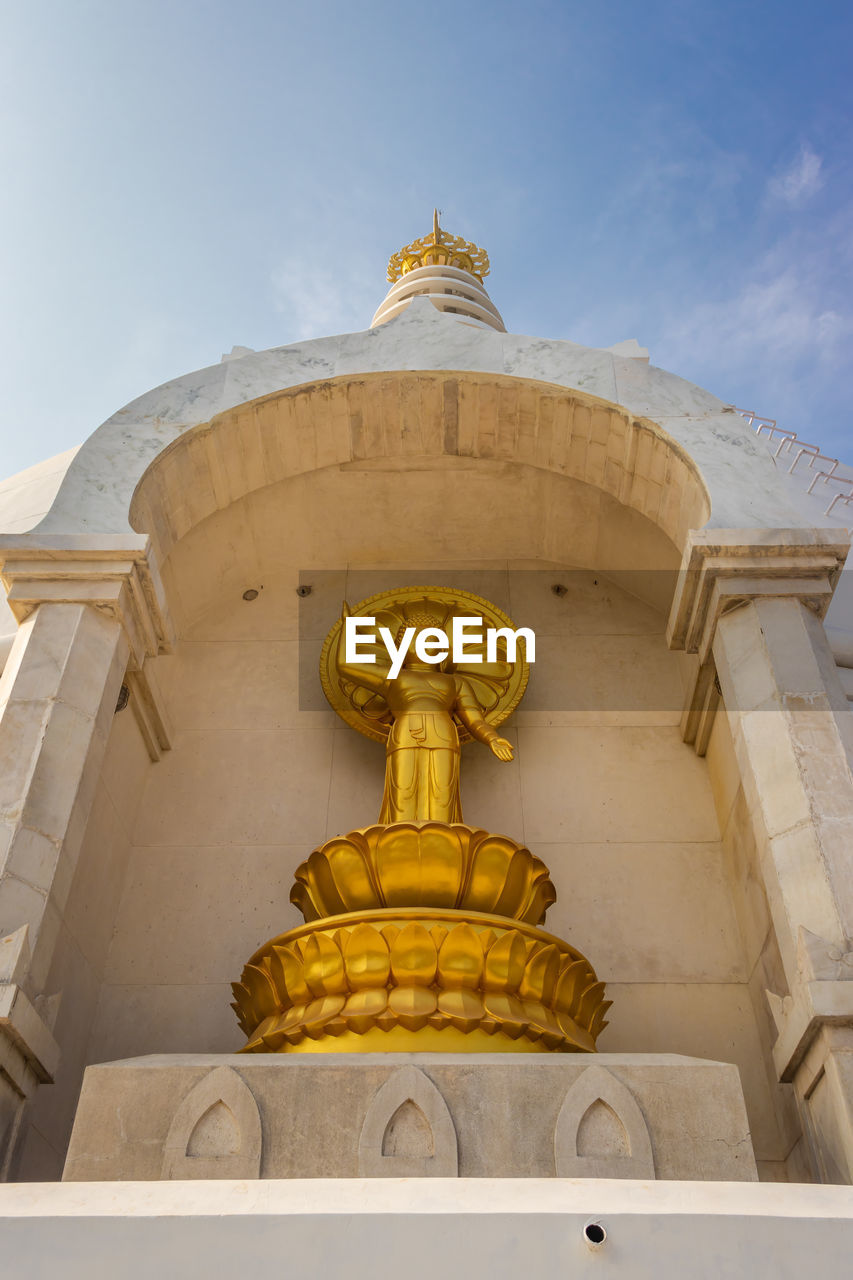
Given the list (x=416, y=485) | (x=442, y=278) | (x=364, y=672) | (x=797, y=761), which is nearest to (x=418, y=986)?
(x=797, y=761)

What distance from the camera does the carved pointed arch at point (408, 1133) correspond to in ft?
13.9

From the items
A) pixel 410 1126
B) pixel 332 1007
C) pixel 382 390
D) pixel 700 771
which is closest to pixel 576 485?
pixel 382 390

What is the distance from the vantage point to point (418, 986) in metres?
5.47

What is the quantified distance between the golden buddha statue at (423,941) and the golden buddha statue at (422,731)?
0.03 feet

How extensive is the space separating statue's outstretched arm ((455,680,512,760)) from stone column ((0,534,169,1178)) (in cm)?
199

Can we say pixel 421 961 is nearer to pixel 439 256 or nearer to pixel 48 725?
pixel 48 725

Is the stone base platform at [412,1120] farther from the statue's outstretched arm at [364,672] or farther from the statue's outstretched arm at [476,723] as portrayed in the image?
the statue's outstretched arm at [364,672]

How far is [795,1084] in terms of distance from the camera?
5.27 metres

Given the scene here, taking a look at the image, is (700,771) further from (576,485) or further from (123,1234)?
(123,1234)

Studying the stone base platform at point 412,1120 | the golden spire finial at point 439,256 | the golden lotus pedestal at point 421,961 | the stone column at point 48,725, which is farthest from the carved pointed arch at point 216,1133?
the golden spire finial at point 439,256

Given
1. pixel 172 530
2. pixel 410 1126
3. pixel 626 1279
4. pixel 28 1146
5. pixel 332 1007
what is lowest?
pixel 626 1279

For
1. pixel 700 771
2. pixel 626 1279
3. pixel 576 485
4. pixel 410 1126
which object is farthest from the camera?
pixel 576 485

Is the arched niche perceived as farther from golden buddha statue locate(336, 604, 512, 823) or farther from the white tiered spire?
the white tiered spire

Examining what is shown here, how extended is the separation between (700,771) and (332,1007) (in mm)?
3646
